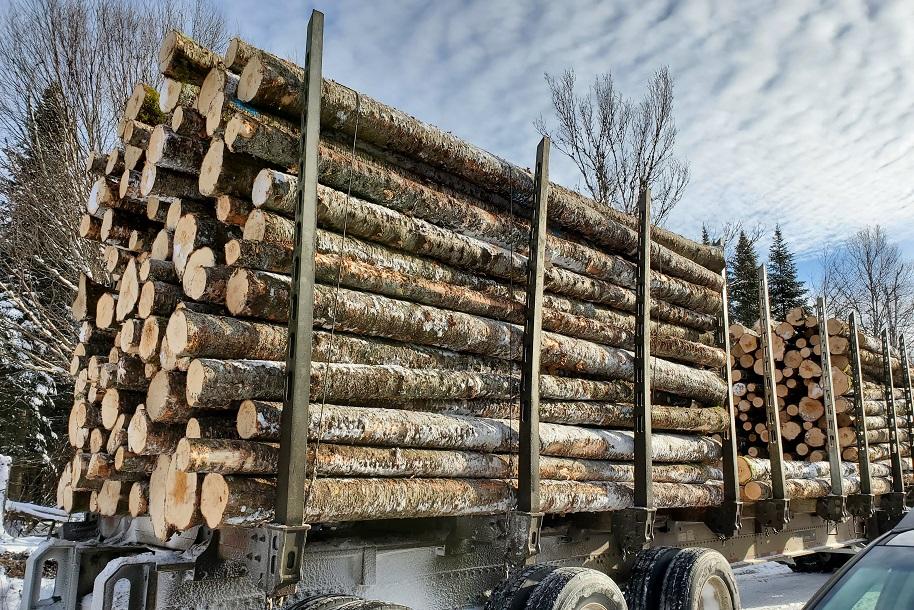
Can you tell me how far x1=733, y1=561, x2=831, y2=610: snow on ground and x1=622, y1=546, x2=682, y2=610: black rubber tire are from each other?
2982 mm

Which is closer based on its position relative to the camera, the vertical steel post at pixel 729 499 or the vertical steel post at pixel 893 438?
the vertical steel post at pixel 729 499

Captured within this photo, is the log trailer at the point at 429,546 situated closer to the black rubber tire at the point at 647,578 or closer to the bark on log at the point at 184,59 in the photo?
the black rubber tire at the point at 647,578

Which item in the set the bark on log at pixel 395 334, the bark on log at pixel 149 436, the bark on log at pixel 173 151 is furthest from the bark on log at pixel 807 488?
the bark on log at pixel 173 151

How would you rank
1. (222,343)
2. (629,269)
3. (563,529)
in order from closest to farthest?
(222,343) < (563,529) < (629,269)

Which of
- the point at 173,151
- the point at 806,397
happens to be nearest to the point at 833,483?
the point at 806,397

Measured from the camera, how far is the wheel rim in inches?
207

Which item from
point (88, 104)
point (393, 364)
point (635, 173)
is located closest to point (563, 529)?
point (393, 364)

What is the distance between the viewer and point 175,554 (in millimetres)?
3455

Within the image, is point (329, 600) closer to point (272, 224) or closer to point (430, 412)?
point (430, 412)

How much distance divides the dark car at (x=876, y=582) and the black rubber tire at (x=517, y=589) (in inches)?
61.8

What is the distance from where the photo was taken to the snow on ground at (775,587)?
313 inches

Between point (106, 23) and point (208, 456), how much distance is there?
1441cm

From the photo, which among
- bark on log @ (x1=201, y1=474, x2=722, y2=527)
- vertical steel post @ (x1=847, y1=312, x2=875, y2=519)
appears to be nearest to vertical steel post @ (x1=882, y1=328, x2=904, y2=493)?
vertical steel post @ (x1=847, y1=312, x2=875, y2=519)

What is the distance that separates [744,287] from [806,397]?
25763 mm
